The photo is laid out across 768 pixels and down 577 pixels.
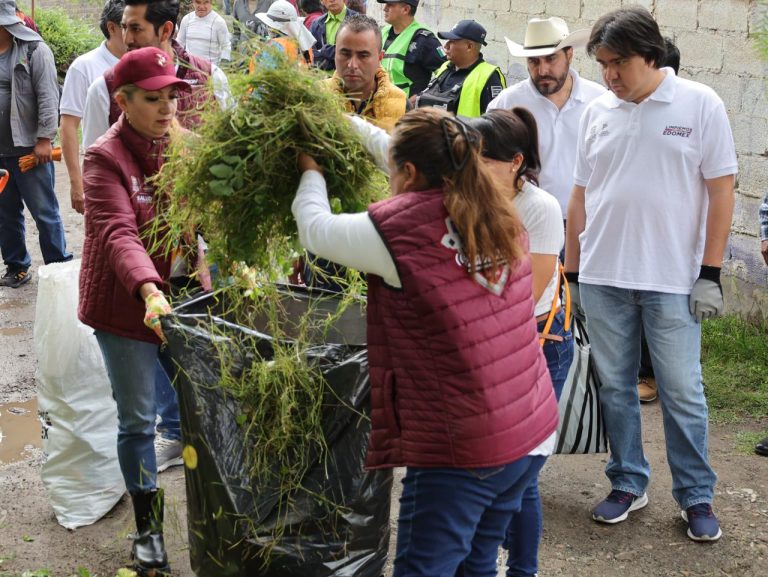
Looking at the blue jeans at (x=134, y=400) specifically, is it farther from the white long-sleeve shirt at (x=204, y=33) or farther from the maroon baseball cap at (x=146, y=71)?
the white long-sleeve shirt at (x=204, y=33)

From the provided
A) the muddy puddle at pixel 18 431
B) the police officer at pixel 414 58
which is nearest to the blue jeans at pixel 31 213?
the muddy puddle at pixel 18 431

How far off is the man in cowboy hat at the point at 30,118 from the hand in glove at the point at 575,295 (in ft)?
13.4

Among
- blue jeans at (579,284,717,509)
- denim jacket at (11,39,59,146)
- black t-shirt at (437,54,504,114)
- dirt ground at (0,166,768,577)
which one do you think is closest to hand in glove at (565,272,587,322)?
blue jeans at (579,284,717,509)

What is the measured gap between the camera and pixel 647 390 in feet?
17.9

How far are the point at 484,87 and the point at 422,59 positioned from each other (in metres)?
1.45

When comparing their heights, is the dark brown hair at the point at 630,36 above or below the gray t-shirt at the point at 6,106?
above

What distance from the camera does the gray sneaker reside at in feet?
14.8

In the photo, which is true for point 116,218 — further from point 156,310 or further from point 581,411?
point 581,411

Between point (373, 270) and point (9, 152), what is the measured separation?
5.28m

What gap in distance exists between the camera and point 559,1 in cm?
747

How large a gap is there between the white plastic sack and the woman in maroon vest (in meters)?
1.76

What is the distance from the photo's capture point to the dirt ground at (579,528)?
149 inches

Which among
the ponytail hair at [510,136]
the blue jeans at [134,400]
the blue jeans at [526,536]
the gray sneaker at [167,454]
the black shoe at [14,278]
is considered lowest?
the black shoe at [14,278]

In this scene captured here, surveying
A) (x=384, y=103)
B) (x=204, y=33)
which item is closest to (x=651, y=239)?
(x=384, y=103)
